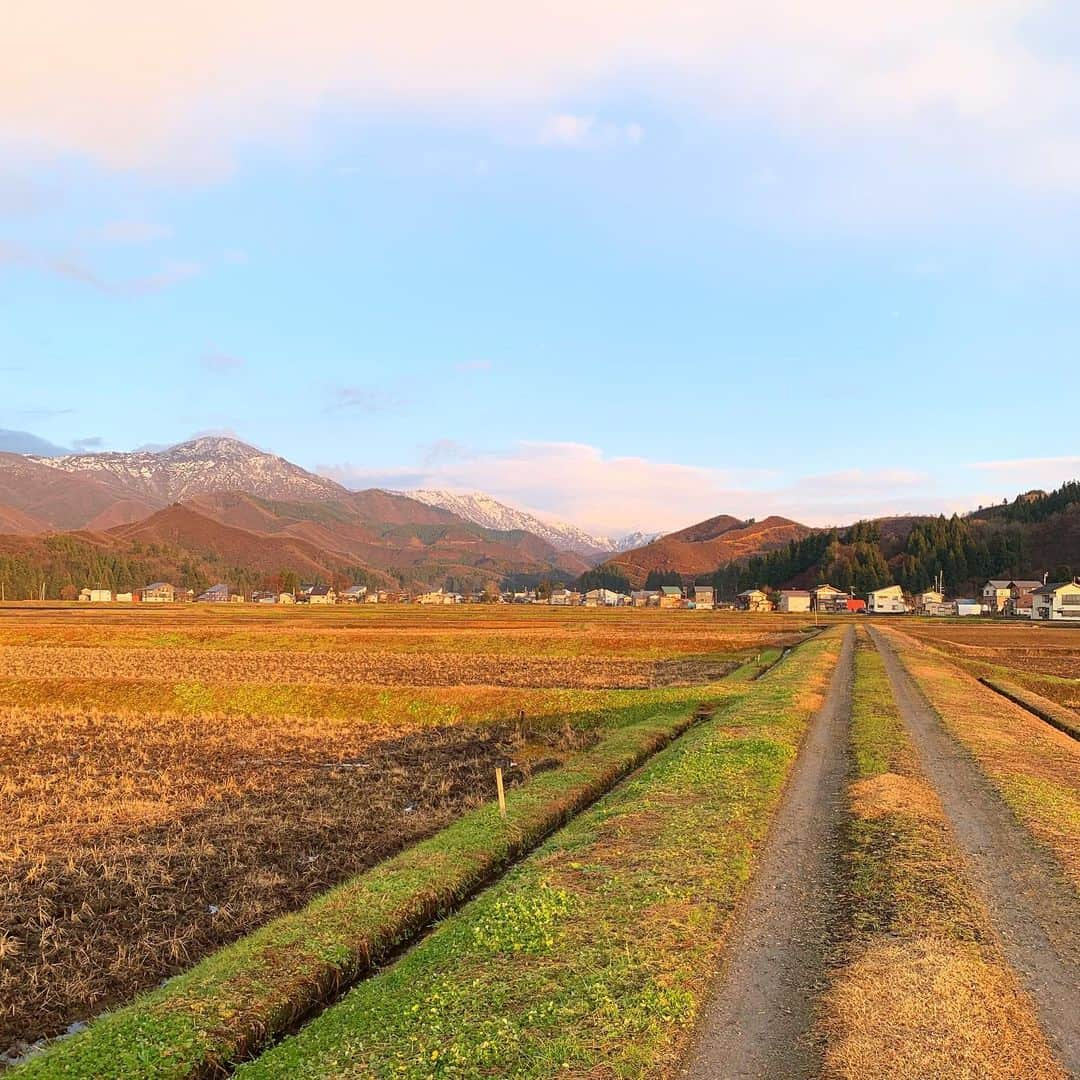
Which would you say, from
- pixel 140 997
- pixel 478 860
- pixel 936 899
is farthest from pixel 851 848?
pixel 140 997

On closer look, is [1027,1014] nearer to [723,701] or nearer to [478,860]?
[478,860]

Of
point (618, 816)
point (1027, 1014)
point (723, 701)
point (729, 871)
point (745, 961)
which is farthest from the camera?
point (723, 701)

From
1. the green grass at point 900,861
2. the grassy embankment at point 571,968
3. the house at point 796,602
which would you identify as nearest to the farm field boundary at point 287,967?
the grassy embankment at point 571,968

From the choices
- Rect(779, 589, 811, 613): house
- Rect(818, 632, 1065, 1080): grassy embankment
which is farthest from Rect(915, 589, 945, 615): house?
Rect(818, 632, 1065, 1080): grassy embankment

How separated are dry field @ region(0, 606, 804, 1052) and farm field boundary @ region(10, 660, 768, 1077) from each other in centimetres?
125

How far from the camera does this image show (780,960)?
29.5ft

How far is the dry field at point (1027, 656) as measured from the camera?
142 ft

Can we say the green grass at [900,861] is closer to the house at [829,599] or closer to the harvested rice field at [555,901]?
the harvested rice field at [555,901]

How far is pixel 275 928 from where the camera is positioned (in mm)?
10555

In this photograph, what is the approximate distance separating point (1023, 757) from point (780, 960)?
53.4 ft

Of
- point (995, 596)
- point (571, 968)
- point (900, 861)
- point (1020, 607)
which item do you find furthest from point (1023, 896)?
point (995, 596)

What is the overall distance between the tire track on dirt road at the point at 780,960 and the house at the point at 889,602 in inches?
7094

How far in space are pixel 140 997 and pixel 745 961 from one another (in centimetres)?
751

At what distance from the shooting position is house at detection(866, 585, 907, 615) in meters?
178
